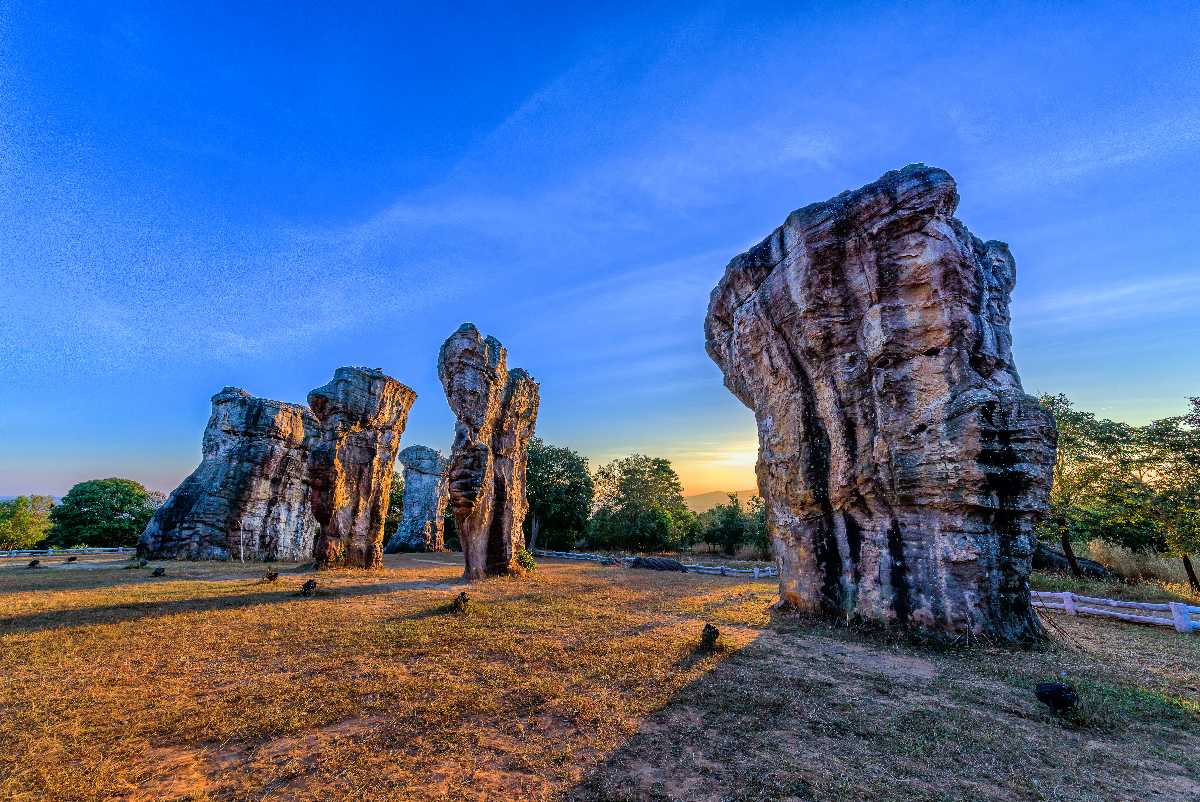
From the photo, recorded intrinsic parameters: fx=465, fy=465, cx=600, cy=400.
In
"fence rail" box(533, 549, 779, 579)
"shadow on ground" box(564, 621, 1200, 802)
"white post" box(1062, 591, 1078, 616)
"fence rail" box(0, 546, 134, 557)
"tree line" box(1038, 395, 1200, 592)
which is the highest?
"tree line" box(1038, 395, 1200, 592)

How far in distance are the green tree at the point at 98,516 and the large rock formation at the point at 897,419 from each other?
5372 cm

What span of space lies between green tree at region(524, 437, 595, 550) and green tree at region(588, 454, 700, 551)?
2.50m

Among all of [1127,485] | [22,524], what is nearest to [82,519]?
[22,524]

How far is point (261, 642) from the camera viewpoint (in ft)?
32.5

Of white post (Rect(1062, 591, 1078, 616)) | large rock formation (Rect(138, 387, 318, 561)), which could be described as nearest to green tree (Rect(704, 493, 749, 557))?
white post (Rect(1062, 591, 1078, 616))

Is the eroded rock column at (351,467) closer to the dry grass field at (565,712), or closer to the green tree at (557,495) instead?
the dry grass field at (565,712)

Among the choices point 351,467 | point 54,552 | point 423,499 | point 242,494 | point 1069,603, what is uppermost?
point 351,467

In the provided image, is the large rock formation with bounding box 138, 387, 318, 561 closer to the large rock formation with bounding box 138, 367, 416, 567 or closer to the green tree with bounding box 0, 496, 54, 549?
the large rock formation with bounding box 138, 367, 416, 567

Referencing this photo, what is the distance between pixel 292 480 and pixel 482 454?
2230 centimetres

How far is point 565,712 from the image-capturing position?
6.45m

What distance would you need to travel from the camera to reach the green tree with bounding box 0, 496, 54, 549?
3791 cm

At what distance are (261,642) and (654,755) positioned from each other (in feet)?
30.0

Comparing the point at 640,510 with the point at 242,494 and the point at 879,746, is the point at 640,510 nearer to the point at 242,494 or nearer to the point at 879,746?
the point at 242,494

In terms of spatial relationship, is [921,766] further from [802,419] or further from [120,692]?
[120,692]
